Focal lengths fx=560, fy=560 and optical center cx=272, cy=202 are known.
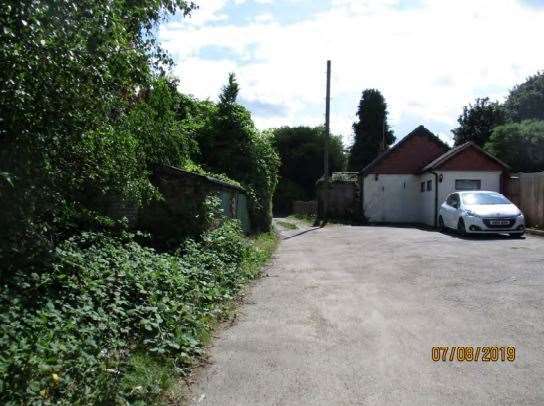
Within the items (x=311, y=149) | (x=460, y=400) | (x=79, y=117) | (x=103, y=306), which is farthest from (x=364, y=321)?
(x=311, y=149)

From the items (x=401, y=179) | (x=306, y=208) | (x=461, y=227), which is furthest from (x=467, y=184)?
(x=306, y=208)

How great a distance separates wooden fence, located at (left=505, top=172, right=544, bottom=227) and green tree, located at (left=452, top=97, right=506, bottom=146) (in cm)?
2924

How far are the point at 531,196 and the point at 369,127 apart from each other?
130 ft

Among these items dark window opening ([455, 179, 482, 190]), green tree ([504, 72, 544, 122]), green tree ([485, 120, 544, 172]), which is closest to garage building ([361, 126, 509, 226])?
dark window opening ([455, 179, 482, 190])

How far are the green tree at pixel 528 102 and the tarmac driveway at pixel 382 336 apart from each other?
150 ft

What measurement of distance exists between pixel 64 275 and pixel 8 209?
956mm

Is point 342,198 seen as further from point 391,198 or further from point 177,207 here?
point 177,207

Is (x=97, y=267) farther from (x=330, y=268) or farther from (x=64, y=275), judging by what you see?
(x=330, y=268)

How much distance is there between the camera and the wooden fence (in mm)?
19516

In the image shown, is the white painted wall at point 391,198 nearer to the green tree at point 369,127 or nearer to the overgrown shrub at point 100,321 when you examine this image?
the overgrown shrub at point 100,321

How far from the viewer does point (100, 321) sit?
544 centimetres

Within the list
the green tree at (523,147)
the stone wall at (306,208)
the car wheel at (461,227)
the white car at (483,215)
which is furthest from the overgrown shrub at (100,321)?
the green tree at (523,147)

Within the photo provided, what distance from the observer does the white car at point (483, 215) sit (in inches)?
664

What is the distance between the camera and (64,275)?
590cm
